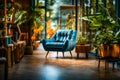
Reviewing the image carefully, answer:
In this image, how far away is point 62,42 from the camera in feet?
30.6

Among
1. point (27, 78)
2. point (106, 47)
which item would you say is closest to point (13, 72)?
point (27, 78)

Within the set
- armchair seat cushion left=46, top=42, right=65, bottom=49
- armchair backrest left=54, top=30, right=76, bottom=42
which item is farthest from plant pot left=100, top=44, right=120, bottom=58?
armchair backrest left=54, top=30, right=76, bottom=42

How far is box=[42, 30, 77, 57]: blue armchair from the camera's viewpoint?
873 centimetres

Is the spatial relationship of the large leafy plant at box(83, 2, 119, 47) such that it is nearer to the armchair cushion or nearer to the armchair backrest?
the armchair cushion

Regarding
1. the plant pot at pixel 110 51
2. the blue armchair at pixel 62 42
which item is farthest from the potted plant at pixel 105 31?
the blue armchair at pixel 62 42

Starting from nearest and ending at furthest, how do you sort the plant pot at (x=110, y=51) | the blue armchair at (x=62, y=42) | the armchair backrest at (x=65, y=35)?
the plant pot at (x=110, y=51)
the blue armchair at (x=62, y=42)
the armchair backrest at (x=65, y=35)

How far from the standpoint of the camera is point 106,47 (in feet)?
20.9

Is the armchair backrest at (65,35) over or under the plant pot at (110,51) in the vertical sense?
over

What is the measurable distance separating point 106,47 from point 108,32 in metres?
0.35

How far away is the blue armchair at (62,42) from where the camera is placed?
28.6ft

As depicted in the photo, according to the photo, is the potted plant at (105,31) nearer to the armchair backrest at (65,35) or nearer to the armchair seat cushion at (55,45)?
the armchair seat cushion at (55,45)

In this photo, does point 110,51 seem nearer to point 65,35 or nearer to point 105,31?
point 105,31

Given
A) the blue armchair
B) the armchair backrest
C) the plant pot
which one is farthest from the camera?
the armchair backrest

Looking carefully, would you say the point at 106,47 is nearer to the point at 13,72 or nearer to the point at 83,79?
the point at 83,79
